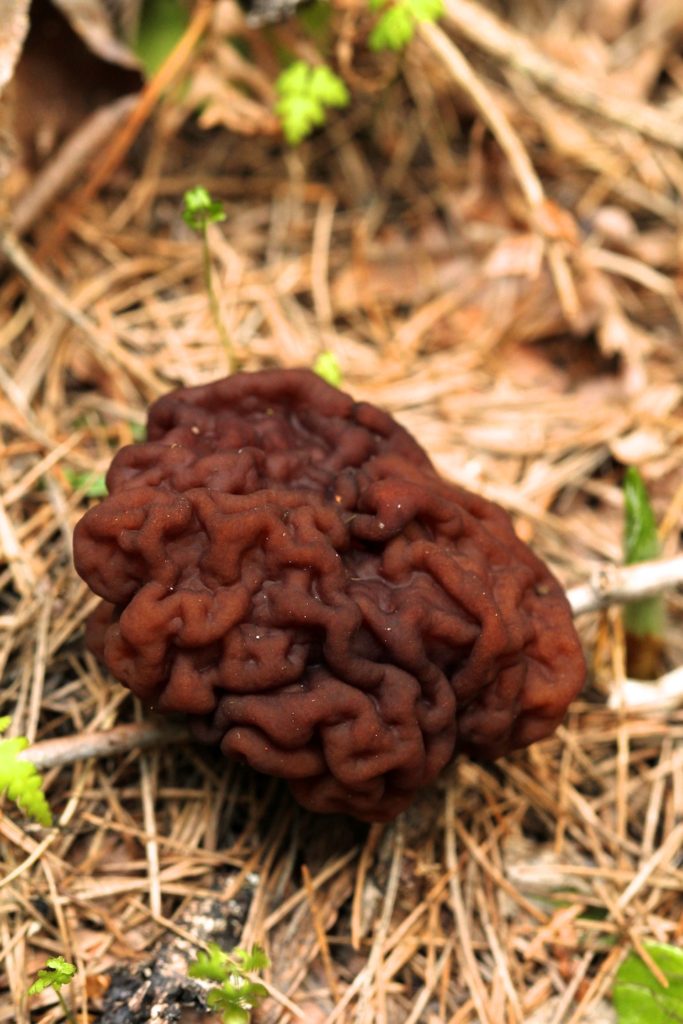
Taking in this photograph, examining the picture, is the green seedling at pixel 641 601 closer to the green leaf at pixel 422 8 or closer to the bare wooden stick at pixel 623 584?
the bare wooden stick at pixel 623 584

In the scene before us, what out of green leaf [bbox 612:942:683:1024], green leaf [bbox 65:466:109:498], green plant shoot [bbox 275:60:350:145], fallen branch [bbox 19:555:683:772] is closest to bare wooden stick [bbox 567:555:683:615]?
fallen branch [bbox 19:555:683:772]

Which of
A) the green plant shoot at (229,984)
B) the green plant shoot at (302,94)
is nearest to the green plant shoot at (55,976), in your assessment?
the green plant shoot at (229,984)

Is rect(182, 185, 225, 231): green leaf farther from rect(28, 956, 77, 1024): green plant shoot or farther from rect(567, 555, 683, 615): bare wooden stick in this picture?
rect(28, 956, 77, 1024): green plant shoot

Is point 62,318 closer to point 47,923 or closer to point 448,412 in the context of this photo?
point 448,412

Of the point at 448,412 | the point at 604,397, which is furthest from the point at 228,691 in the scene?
the point at 604,397

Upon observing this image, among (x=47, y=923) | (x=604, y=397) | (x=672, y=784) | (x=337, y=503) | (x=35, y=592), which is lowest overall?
(x=672, y=784)

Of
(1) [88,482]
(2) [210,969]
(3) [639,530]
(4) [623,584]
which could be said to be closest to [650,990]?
(4) [623,584]
